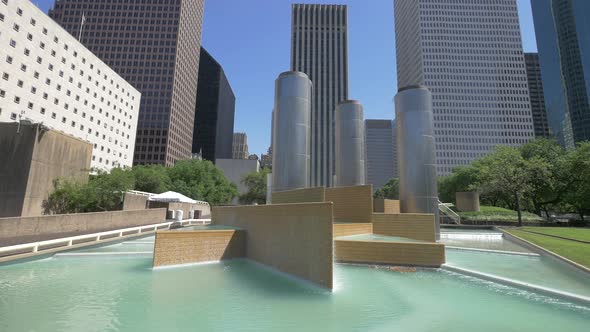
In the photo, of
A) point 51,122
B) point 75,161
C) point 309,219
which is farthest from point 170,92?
point 309,219

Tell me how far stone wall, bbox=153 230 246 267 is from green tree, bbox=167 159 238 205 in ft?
101

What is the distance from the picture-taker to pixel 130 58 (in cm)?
9131

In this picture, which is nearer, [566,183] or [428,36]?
[566,183]

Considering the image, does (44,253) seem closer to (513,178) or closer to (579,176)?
(513,178)

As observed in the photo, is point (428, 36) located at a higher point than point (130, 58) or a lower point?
higher

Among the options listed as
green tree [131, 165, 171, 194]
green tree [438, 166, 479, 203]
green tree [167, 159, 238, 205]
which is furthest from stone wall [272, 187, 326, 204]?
green tree [438, 166, 479, 203]

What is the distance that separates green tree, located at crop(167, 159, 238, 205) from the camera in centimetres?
4091

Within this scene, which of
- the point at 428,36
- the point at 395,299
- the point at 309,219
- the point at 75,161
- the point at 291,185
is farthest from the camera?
the point at 428,36

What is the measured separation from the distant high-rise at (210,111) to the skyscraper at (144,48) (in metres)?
42.3

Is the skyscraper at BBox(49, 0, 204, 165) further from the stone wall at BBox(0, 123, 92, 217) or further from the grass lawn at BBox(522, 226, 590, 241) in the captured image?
the grass lawn at BBox(522, 226, 590, 241)

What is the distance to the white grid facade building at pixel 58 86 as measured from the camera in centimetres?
4109

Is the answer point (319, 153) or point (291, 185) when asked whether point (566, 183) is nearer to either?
point (291, 185)

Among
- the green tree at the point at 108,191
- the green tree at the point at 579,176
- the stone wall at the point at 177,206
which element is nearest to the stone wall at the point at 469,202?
the green tree at the point at 579,176

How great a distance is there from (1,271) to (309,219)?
9.91 meters
